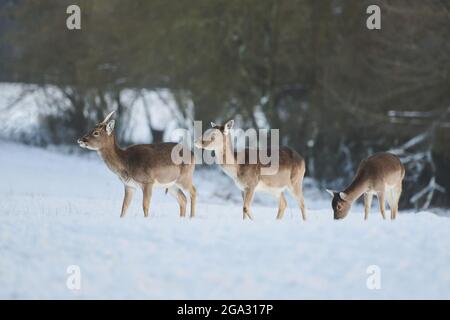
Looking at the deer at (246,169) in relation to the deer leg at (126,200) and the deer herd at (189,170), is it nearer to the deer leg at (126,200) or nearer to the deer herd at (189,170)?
the deer herd at (189,170)

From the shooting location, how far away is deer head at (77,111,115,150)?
516 inches

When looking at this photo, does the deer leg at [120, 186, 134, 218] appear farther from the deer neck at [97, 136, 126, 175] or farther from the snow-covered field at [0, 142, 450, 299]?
the deer neck at [97, 136, 126, 175]

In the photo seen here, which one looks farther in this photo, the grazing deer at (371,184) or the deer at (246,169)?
the grazing deer at (371,184)

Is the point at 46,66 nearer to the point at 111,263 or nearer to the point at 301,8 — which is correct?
the point at 301,8

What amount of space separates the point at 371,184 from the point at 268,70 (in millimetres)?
15614

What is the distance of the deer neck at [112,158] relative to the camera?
13.2 metres

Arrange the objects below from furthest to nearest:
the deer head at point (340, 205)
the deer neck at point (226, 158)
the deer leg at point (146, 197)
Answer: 1. the deer head at point (340, 205)
2. the deer neck at point (226, 158)
3. the deer leg at point (146, 197)

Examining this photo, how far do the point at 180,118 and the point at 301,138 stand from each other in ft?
14.6

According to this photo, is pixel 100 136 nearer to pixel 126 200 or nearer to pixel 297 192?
pixel 126 200

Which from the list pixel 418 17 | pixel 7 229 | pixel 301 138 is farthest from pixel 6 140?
pixel 7 229

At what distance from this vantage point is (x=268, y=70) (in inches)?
1159

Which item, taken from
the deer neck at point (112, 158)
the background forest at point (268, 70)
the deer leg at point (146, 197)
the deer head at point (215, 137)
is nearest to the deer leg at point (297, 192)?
the deer head at point (215, 137)

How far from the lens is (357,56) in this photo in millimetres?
27531

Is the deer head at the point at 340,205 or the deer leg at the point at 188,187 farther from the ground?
the deer leg at the point at 188,187
